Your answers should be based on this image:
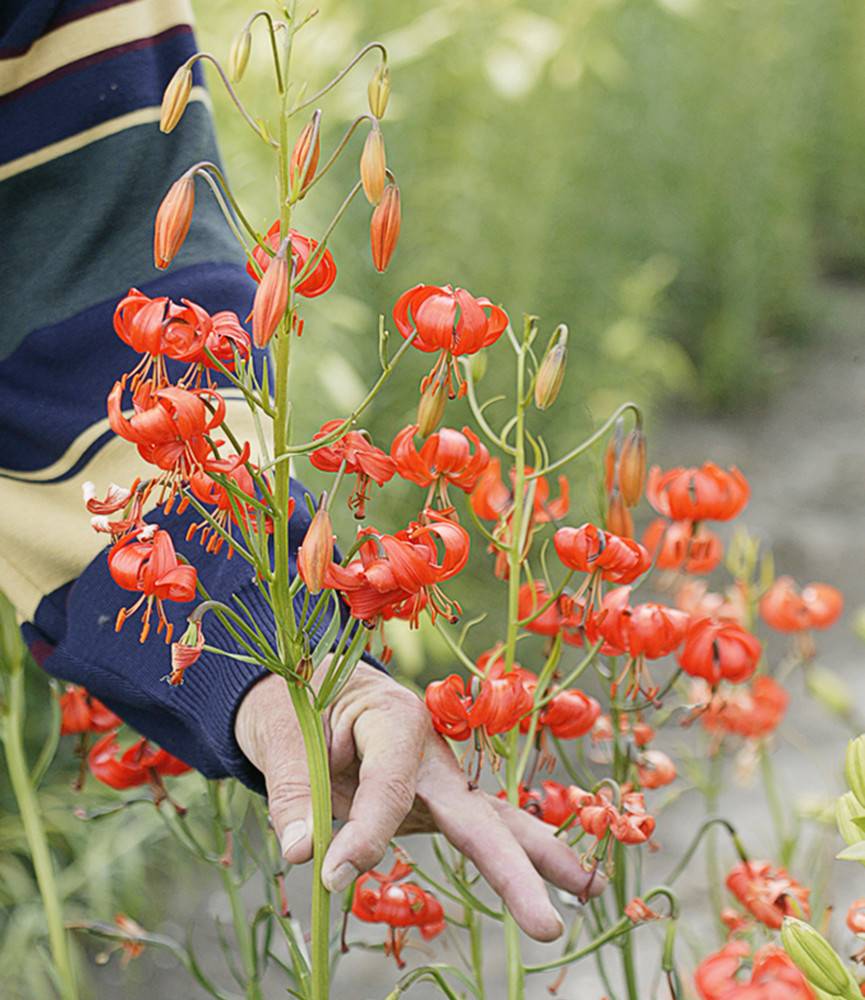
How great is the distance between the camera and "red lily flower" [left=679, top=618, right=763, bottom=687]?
2.38 feet

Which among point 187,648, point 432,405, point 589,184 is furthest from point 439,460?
point 589,184

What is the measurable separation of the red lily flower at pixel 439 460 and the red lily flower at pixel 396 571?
0.04 meters

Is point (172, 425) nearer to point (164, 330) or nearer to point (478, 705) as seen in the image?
point (164, 330)

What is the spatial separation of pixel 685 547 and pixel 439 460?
0.85ft

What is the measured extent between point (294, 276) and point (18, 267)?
1.37 ft

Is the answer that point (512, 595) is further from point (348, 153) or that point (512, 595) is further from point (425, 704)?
point (348, 153)

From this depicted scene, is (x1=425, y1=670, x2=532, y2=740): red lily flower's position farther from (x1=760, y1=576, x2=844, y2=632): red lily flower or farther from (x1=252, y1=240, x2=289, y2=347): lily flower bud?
(x1=760, y1=576, x2=844, y2=632): red lily flower

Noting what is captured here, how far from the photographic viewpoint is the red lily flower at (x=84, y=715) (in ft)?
2.66

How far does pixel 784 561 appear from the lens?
2.67 meters

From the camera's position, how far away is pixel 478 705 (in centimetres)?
58

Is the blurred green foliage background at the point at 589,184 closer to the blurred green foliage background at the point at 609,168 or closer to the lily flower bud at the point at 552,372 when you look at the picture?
the blurred green foliage background at the point at 609,168

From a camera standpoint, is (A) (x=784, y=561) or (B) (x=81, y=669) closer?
(B) (x=81, y=669)

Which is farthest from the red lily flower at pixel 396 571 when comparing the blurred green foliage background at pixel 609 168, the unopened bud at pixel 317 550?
the blurred green foliage background at pixel 609 168

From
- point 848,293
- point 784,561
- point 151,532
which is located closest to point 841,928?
point 784,561
